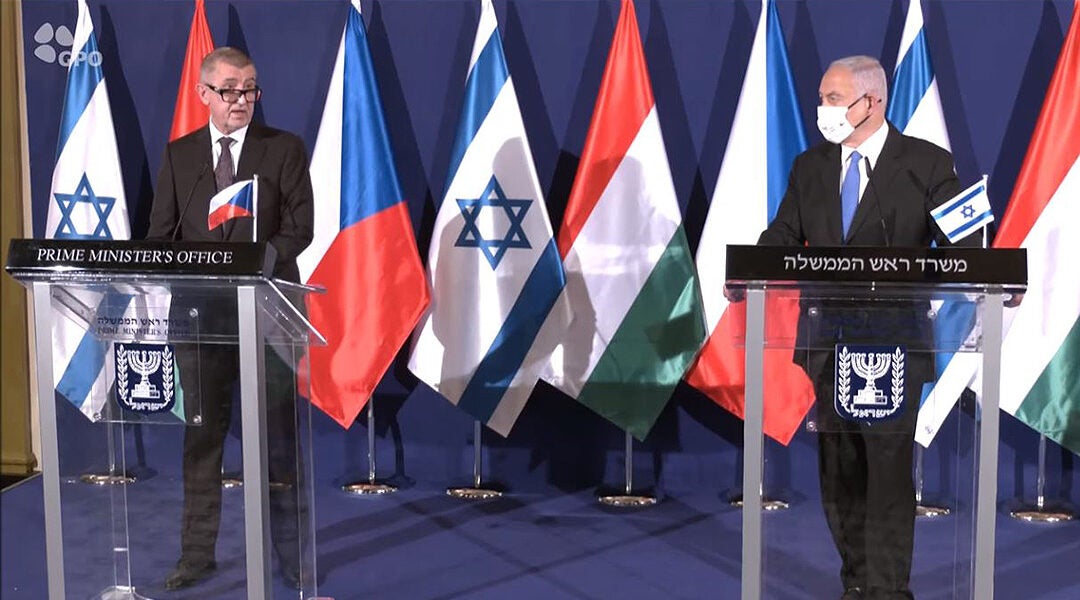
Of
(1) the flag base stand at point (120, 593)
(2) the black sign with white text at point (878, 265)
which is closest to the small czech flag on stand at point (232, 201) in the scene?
(1) the flag base stand at point (120, 593)

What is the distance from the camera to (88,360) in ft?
9.24

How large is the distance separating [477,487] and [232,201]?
2222mm

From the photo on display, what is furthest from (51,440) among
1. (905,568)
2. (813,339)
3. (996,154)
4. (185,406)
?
(996,154)

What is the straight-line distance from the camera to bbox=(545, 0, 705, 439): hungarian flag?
4613mm

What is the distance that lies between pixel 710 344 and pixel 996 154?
1378 millimetres

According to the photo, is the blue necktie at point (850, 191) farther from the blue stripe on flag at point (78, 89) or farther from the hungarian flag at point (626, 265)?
the blue stripe on flag at point (78, 89)

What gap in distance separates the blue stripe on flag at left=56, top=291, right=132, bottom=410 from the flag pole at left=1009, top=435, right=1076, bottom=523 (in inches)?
132

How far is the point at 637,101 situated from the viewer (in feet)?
15.2

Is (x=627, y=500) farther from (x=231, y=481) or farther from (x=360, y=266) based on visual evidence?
(x=231, y=481)

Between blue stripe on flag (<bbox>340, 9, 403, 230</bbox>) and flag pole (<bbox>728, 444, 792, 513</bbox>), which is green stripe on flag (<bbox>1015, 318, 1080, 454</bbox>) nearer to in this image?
flag pole (<bbox>728, 444, 792, 513</bbox>)

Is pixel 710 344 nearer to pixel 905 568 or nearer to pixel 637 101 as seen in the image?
pixel 637 101

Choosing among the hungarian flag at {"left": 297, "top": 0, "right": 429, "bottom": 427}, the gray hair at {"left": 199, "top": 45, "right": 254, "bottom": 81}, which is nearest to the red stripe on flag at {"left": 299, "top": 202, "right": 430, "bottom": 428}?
the hungarian flag at {"left": 297, "top": 0, "right": 429, "bottom": 427}

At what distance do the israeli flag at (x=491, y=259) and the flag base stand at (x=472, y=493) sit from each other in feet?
1.03

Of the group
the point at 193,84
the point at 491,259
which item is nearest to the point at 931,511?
the point at 491,259
